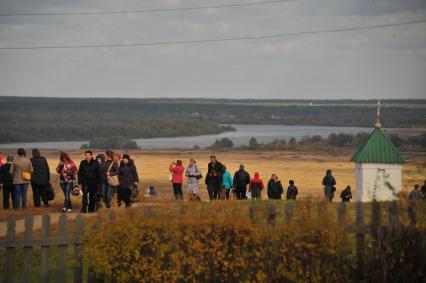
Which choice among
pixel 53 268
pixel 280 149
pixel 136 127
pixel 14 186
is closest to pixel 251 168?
pixel 280 149

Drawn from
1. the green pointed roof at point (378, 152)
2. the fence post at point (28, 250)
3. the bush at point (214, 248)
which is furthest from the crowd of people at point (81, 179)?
the bush at point (214, 248)

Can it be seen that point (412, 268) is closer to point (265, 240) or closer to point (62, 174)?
point (265, 240)

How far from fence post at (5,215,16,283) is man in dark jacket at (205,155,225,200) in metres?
15.6

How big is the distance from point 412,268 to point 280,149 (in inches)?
3437

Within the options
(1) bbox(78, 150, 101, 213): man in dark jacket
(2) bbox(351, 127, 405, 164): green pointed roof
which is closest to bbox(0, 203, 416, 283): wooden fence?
(1) bbox(78, 150, 101, 213): man in dark jacket

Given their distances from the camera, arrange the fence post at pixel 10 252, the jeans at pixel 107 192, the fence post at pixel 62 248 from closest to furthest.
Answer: the fence post at pixel 62 248, the fence post at pixel 10 252, the jeans at pixel 107 192

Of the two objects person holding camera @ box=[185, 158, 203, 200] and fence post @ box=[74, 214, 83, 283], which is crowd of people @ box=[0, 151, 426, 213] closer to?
person holding camera @ box=[185, 158, 203, 200]

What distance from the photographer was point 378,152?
27562mm

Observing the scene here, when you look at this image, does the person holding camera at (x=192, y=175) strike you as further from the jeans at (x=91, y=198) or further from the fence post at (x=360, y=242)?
the fence post at (x=360, y=242)

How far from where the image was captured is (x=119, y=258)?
14.8 meters

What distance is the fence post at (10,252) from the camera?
49.6 feet

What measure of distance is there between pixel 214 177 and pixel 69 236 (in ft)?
52.6

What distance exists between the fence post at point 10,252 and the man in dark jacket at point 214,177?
1559 centimetres

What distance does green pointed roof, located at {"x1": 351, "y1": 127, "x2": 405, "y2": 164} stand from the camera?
2731cm
